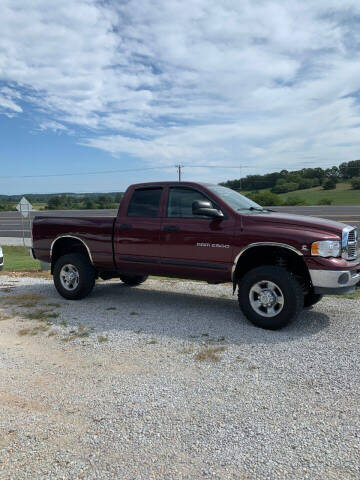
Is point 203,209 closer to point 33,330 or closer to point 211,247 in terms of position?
point 211,247

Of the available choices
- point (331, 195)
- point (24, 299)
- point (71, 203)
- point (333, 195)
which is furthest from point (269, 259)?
point (71, 203)

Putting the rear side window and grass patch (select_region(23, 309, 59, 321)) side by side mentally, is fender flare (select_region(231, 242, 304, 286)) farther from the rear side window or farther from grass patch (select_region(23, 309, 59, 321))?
grass patch (select_region(23, 309, 59, 321))

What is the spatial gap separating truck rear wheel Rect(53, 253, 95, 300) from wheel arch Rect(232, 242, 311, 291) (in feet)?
8.62

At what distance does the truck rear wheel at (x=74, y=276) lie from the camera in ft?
21.6

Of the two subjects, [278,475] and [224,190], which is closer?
[278,475]

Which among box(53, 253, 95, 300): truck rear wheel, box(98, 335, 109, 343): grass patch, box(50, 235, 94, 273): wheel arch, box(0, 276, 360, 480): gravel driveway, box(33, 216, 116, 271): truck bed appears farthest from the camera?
box(50, 235, 94, 273): wheel arch

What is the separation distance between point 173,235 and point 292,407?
10.5ft

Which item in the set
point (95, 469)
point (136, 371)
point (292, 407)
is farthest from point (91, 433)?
point (292, 407)

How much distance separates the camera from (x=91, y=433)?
109 inches

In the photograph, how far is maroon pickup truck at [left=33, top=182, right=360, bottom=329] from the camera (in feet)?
16.0

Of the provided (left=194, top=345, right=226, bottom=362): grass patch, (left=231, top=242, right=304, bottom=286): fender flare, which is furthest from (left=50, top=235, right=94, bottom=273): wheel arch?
(left=194, top=345, right=226, bottom=362): grass patch

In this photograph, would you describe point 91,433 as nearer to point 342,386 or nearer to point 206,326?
point 342,386

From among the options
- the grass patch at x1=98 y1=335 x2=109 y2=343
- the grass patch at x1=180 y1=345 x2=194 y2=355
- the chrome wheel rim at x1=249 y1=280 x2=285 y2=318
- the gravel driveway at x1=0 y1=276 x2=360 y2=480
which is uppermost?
the chrome wheel rim at x1=249 y1=280 x2=285 y2=318

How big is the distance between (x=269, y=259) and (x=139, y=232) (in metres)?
2.06
